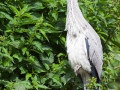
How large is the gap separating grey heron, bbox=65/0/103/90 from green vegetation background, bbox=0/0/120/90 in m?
0.23

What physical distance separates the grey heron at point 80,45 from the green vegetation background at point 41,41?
9.1 inches

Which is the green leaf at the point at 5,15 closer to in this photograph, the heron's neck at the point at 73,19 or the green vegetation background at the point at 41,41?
the green vegetation background at the point at 41,41

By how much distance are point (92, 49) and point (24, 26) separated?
0.76 metres

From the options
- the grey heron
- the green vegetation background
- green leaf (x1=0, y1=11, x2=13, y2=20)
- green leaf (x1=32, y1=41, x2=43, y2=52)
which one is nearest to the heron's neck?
the grey heron

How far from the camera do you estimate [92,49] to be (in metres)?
4.13

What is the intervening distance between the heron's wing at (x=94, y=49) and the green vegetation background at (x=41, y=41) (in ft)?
1.11

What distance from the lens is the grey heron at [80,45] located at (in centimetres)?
399

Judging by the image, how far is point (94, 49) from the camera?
4148mm

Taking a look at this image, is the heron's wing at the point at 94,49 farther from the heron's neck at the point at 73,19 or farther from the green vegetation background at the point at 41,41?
the green vegetation background at the point at 41,41

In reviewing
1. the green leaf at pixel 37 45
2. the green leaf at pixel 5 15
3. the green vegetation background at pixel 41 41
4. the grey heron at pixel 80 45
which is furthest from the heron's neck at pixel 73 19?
the green leaf at pixel 5 15

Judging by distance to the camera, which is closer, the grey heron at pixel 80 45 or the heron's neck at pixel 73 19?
the grey heron at pixel 80 45

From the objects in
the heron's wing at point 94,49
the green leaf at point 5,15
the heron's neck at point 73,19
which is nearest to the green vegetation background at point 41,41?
the green leaf at point 5,15

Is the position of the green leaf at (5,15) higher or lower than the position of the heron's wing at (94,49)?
higher

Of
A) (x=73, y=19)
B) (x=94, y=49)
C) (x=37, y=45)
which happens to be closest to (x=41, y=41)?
(x=37, y=45)
